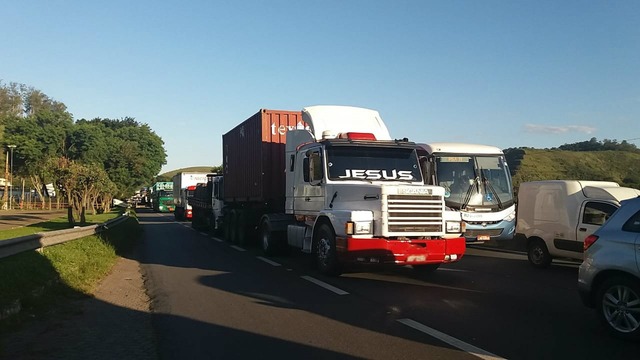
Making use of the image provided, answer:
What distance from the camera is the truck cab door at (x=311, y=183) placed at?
1148cm

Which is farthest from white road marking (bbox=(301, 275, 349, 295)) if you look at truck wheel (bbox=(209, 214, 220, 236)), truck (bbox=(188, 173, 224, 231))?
truck wheel (bbox=(209, 214, 220, 236))

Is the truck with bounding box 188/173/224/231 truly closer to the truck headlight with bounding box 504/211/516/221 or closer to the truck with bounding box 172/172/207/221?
the truck with bounding box 172/172/207/221

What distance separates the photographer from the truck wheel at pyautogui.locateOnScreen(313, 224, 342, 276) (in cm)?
1055

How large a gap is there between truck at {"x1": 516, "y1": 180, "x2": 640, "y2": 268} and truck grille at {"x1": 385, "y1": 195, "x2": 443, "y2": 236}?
146 inches

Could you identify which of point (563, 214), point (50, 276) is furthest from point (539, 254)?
point (50, 276)

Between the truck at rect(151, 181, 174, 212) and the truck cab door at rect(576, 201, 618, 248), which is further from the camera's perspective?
the truck at rect(151, 181, 174, 212)

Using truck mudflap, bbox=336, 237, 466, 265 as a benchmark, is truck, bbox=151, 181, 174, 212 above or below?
above

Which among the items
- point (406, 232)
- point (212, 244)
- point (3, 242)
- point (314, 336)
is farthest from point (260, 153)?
point (314, 336)

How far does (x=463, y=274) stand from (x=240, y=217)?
31.1 ft

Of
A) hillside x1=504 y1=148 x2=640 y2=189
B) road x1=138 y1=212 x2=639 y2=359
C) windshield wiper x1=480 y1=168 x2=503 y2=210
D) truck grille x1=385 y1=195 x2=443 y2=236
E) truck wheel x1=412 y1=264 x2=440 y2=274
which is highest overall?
hillside x1=504 y1=148 x2=640 y2=189

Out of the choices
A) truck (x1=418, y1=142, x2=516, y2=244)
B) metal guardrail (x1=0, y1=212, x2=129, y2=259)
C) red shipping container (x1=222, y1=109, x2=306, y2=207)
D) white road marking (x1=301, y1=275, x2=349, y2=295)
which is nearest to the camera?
metal guardrail (x1=0, y1=212, x2=129, y2=259)

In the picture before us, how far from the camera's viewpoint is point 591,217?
38.4 ft

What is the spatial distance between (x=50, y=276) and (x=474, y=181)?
35.6ft

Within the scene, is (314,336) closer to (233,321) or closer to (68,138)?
(233,321)
